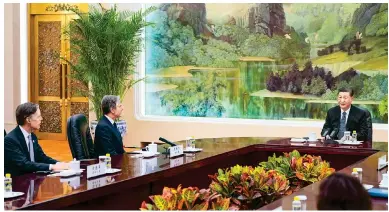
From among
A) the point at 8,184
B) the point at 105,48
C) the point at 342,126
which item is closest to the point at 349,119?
the point at 342,126

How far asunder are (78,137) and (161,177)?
1.26 m

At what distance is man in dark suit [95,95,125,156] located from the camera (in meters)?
5.74

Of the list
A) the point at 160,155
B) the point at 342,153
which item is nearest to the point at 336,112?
the point at 342,153

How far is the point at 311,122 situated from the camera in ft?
30.5

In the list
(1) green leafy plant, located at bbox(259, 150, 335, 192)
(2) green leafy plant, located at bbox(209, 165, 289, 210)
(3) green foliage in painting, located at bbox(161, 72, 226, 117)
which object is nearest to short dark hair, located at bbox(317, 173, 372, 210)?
(2) green leafy plant, located at bbox(209, 165, 289, 210)

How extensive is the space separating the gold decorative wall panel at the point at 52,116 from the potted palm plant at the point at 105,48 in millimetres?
2897

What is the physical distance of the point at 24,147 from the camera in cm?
481

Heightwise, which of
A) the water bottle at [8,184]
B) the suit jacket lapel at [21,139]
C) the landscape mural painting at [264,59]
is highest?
the landscape mural painting at [264,59]

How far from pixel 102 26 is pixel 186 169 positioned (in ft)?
13.6

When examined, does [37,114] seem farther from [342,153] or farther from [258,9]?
[258,9]

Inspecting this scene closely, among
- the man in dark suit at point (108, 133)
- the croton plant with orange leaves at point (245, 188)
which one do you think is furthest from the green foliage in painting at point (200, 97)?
the croton plant with orange leaves at point (245, 188)

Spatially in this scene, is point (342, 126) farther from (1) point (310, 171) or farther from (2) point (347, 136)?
(1) point (310, 171)

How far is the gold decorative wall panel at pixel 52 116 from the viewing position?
473 inches

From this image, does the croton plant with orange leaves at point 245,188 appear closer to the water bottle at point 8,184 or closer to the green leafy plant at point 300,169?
the green leafy plant at point 300,169
